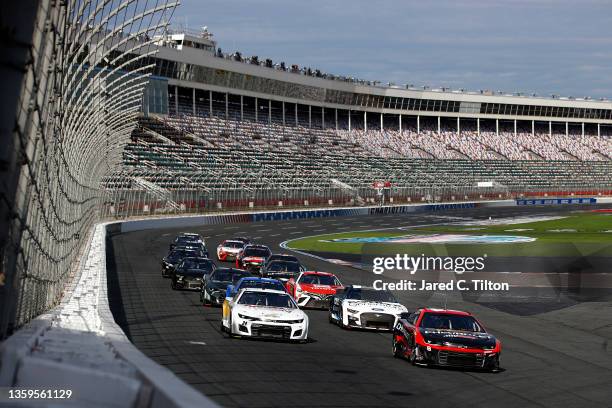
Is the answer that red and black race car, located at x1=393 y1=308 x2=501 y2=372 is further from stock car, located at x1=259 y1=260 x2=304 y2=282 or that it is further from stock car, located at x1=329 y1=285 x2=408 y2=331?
stock car, located at x1=259 y1=260 x2=304 y2=282

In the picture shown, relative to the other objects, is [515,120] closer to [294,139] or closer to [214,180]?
[294,139]

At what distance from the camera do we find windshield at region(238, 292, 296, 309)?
21.1 m

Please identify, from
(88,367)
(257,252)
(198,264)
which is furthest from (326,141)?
(88,367)

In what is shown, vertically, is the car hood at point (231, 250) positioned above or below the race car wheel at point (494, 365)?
below

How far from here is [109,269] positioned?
39312mm

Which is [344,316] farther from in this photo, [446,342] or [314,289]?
[446,342]

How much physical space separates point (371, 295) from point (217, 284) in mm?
5313

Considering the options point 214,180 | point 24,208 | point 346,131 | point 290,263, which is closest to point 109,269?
point 290,263

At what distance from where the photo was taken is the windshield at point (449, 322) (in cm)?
1839

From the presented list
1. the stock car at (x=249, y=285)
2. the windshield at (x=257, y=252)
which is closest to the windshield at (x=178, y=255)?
the windshield at (x=257, y=252)

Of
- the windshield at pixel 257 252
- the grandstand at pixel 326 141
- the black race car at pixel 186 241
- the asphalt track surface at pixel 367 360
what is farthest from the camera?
the grandstand at pixel 326 141

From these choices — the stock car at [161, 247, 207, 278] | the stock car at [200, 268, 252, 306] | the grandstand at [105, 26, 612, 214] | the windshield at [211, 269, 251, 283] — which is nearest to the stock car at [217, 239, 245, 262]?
the stock car at [161, 247, 207, 278]

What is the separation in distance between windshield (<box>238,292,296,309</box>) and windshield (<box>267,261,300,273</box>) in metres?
12.2

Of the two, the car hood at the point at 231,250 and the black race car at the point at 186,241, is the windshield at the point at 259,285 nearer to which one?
the black race car at the point at 186,241
